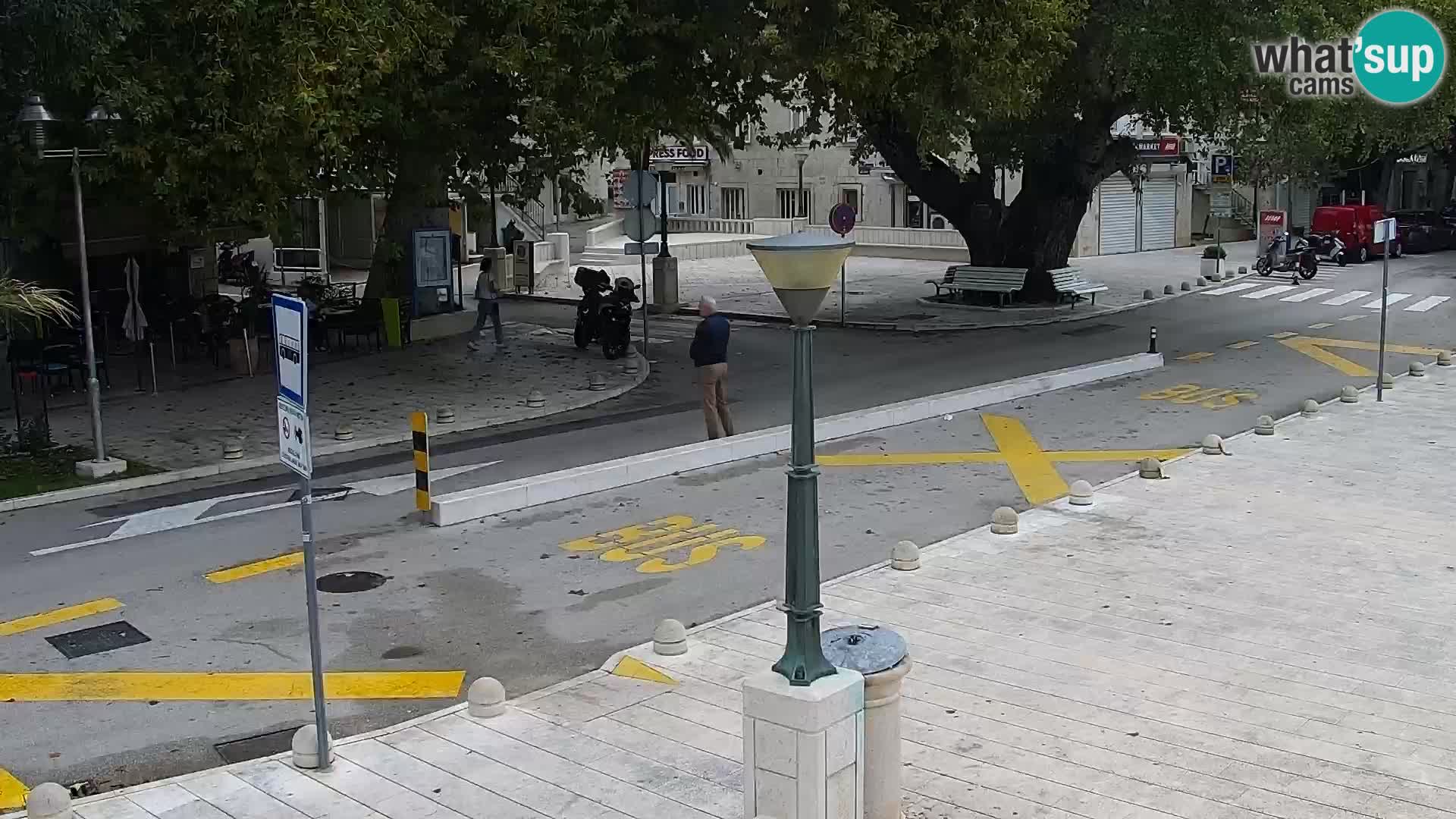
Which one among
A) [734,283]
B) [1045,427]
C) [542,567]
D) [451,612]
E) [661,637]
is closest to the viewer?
[661,637]

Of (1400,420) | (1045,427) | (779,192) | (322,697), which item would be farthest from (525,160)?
(779,192)

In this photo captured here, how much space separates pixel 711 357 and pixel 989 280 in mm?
16190

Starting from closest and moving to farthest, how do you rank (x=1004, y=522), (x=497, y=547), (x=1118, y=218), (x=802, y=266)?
1. (x=802, y=266)
2. (x=497, y=547)
3. (x=1004, y=522)
4. (x=1118, y=218)

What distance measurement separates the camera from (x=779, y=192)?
172 ft

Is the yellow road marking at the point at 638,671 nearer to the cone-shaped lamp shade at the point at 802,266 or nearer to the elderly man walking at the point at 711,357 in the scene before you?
the cone-shaped lamp shade at the point at 802,266

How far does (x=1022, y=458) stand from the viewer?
15414mm

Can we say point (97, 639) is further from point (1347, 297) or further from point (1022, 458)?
point (1347, 297)

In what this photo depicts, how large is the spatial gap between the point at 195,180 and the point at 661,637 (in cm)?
893

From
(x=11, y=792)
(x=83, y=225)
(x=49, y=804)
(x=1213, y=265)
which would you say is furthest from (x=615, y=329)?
(x=1213, y=265)

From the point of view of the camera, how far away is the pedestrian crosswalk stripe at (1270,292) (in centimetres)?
3225

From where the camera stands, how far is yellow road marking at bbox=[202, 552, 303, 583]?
11.1 m

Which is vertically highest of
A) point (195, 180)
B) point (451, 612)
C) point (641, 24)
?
point (641, 24)

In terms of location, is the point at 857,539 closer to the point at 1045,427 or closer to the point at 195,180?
the point at 1045,427

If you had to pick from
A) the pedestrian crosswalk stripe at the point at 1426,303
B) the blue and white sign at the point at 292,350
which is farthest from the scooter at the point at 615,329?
the pedestrian crosswalk stripe at the point at 1426,303
